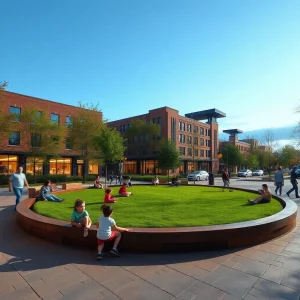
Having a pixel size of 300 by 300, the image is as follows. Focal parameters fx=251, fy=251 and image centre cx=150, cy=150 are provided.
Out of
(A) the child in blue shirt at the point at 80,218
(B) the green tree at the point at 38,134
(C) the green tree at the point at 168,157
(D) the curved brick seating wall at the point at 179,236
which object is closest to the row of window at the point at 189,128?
(C) the green tree at the point at 168,157

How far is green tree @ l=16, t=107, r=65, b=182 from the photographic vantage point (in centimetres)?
2764

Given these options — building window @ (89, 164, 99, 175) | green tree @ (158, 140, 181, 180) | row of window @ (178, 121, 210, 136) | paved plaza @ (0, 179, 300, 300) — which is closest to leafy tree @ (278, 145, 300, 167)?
row of window @ (178, 121, 210, 136)

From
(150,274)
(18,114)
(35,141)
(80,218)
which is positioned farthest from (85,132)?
(150,274)

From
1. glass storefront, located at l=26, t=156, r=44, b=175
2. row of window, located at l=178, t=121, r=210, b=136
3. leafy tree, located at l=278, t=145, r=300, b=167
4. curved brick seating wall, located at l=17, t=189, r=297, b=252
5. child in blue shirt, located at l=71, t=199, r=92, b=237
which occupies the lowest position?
curved brick seating wall, located at l=17, t=189, r=297, b=252

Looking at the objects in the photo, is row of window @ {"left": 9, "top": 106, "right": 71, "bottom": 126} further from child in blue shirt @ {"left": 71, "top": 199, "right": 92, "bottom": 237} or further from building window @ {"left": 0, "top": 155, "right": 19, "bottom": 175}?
child in blue shirt @ {"left": 71, "top": 199, "right": 92, "bottom": 237}

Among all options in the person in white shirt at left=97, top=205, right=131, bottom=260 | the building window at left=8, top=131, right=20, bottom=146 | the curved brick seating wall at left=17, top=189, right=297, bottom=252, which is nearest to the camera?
the person in white shirt at left=97, top=205, right=131, bottom=260

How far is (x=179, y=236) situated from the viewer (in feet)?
16.6

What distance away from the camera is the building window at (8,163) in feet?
108

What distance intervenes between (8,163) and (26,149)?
11.0ft

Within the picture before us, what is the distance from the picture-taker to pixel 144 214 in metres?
7.36

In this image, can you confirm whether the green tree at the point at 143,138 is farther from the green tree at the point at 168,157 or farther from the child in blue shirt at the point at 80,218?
the child in blue shirt at the point at 80,218

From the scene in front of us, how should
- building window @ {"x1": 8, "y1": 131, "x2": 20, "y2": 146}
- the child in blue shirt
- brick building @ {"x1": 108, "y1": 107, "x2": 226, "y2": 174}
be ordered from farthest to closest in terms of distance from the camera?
brick building @ {"x1": 108, "y1": 107, "x2": 226, "y2": 174} → building window @ {"x1": 8, "y1": 131, "x2": 20, "y2": 146} → the child in blue shirt

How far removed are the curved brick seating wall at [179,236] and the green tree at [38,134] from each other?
2338 centimetres

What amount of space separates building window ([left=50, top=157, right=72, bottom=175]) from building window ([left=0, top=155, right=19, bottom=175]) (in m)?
5.14
